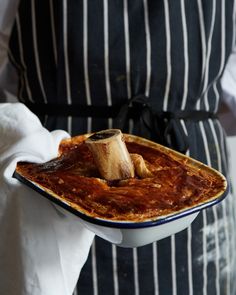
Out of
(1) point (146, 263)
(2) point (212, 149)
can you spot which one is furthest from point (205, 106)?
(1) point (146, 263)

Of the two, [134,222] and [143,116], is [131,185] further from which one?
[143,116]

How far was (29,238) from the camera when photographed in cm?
49

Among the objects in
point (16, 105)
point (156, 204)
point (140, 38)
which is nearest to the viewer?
point (156, 204)

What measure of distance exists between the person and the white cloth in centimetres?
17

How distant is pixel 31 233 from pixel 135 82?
0.26 metres

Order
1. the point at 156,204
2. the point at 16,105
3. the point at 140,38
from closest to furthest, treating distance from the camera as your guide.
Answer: the point at 156,204 < the point at 16,105 < the point at 140,38

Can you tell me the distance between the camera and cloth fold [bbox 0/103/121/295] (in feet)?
1.58

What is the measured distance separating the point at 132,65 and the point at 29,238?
264 millimetres

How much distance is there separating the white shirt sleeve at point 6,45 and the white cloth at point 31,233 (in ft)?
0.83

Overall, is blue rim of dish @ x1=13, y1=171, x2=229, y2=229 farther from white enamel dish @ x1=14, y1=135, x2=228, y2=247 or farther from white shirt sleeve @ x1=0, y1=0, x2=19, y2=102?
white shirt sleeve @ x1=0, y1=0, x2=19, y2=102

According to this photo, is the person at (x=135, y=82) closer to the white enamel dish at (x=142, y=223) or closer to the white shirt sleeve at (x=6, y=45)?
the white shirt sleeve at (x=6, y=45)

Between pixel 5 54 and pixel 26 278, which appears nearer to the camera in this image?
pixel 26 278

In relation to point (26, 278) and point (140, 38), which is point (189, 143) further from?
point (26, 278)

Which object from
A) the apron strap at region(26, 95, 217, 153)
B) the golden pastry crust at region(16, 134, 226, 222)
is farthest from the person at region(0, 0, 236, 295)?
the golden pastry crust at region(16, 134, 226, 222)
